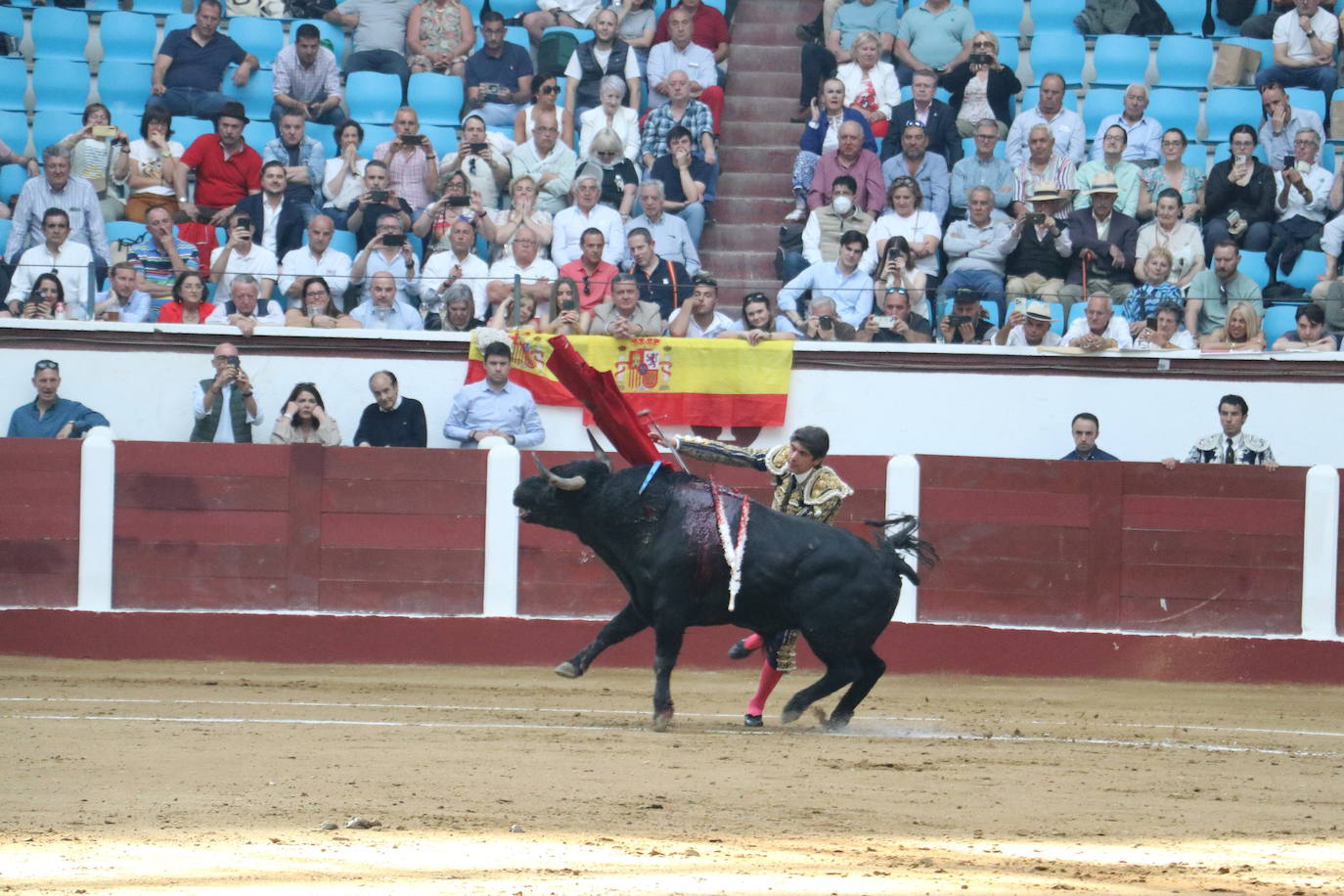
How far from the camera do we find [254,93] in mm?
13570

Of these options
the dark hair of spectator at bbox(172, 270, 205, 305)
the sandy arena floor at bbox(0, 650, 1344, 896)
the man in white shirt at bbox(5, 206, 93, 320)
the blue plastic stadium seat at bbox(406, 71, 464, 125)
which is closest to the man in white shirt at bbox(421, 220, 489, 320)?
the dark hair of spectator at bbox(172, 270, 205, 305)

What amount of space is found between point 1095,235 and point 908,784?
6.29 m

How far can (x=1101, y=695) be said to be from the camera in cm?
984

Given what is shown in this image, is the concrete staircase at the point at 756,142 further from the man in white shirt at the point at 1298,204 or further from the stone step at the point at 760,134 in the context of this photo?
the man in white shirt at the point at 1298,204

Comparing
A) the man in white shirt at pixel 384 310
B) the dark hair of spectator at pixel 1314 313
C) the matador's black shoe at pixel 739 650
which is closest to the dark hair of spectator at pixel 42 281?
the man in white shirt at pixel 384 310

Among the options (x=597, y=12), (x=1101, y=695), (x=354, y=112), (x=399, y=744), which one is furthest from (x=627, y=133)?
(x=399, y=744)

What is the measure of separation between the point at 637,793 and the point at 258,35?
9405 mm

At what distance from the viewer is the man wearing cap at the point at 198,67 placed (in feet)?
43.4

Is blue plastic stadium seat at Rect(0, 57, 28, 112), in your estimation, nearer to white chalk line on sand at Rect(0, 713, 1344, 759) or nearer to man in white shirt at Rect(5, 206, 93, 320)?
man in white shirt at Rect(5, 206, 93, 320)

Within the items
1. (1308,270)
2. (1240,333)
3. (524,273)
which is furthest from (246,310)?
(1308,270)

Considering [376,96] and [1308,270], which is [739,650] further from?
[376,96]

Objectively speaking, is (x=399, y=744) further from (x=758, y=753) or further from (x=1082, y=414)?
(x=1082, y=414)

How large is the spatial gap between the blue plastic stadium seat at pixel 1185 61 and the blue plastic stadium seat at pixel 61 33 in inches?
309

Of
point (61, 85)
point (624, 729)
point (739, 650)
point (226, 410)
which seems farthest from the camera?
point (61, 85)
